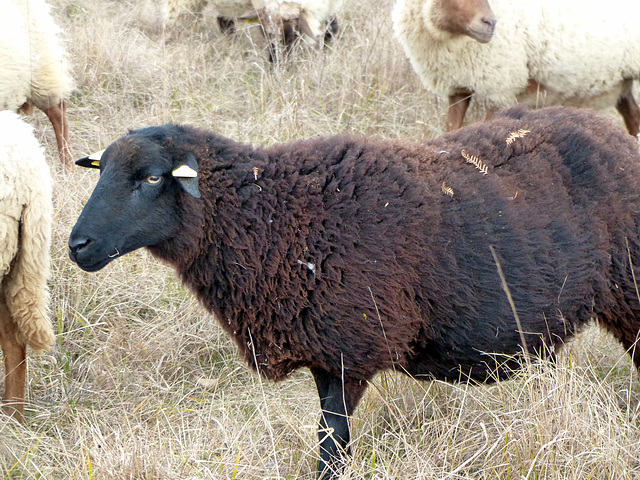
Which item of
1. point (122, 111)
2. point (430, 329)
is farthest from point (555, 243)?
point (122, 111)

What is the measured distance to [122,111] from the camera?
627 centimetres

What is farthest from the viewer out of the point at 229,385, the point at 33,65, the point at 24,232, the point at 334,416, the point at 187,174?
the point at 33,65

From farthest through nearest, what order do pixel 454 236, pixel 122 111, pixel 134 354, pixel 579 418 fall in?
pixel 122 111 → pixel 134 354 → pixel 454 236 → pixel 579 418

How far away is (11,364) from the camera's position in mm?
3529

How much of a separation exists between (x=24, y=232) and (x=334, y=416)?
1.73 meters

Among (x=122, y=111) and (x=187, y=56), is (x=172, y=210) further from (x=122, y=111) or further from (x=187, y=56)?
(x=187, y=56)

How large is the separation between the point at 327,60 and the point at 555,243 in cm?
470

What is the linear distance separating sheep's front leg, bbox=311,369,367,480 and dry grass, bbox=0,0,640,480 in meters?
0.08

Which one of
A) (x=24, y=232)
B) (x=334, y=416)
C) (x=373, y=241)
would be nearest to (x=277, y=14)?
(x=24, y=232)

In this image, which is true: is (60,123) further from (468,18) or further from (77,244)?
(77,244)

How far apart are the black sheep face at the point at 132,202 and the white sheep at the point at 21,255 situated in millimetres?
810

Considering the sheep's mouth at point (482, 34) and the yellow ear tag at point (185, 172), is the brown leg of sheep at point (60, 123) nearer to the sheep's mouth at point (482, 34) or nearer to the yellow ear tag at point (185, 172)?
the sheep's mouth at point (482, 34)

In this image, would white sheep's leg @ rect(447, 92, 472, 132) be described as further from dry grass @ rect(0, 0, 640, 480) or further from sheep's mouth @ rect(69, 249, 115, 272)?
sheep's mouth @ rect(69, 249, 115, 272)

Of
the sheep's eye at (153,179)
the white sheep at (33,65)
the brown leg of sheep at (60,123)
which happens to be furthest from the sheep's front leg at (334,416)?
the brown leg of sheep at (60,123)
